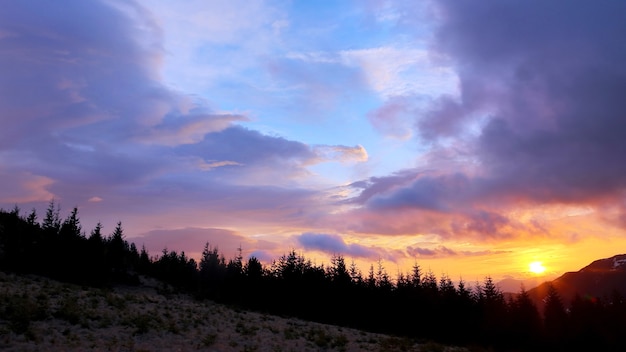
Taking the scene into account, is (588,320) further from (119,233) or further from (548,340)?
(119,233)

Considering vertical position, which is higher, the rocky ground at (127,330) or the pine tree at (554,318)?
the rocky ground at (127,330)

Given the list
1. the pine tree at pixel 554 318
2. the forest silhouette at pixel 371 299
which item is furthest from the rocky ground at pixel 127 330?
the pine tree at pixel 554 318

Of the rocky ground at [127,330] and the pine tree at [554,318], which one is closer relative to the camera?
the rocky ground at [127,330]

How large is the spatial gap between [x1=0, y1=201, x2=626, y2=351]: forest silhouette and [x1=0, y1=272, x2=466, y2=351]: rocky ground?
26.1m

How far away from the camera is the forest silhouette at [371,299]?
63.2 metres

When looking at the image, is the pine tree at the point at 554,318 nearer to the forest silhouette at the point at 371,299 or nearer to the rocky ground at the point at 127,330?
the forest silhouette at the point at 371,299

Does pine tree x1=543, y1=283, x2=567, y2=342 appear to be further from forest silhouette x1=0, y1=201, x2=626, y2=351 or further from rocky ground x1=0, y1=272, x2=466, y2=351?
rocky ground x1=0, y1=272, x2=466, y2=351

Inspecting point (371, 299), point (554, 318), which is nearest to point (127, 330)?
point (371, 299)

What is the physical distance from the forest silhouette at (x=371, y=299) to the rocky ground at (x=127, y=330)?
26083 mm

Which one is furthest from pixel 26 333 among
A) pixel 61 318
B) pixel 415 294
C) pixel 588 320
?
pixel 588 320

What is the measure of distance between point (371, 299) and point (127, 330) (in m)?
63.8

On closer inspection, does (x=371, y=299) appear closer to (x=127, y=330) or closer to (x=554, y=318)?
(x=554, y=318)

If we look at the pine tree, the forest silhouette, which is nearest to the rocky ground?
the forest silhouette

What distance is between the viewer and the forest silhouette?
208ft
